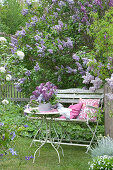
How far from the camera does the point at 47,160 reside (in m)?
4.46

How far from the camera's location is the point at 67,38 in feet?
22.2

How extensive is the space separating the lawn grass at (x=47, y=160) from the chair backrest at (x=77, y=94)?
40.5 inches

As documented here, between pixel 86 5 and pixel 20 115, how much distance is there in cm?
312

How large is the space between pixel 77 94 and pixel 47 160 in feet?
6.13

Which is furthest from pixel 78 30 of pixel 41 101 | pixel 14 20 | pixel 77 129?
pixel 14 20

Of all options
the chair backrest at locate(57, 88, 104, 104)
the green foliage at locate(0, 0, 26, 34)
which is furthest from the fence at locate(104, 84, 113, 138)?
the green foliage at locate(0, 0, 26, 34)

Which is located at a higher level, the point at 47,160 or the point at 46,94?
the point at 46,94

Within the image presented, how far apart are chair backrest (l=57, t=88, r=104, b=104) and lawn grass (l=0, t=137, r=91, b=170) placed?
1.03 m

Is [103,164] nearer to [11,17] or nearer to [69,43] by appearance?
[69,43]

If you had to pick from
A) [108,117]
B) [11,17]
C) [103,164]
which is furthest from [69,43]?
[11,17]

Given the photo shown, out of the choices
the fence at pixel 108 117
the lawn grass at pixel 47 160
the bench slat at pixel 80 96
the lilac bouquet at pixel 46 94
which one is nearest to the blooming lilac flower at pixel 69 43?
the bench slat at pixel 80 96

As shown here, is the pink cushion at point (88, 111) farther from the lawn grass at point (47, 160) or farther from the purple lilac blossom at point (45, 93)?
the purple lilac blossom at point (45, 93)

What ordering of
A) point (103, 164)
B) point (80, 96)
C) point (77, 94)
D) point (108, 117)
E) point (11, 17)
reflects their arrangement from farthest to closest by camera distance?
point (11, 17), point (77, 94), point (80, 96), point (108, 117), point (103, 164)

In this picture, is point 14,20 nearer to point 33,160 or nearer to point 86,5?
point 86,5
